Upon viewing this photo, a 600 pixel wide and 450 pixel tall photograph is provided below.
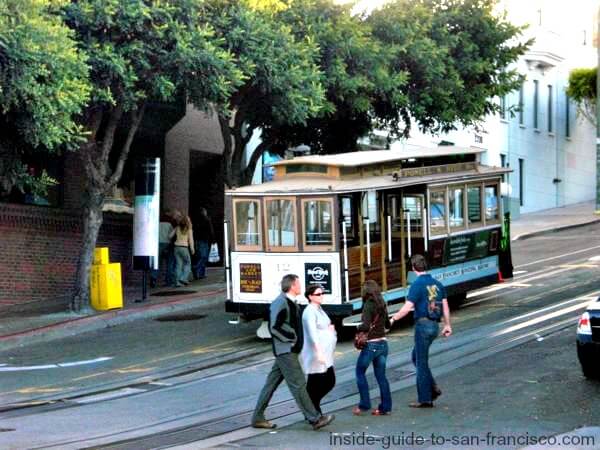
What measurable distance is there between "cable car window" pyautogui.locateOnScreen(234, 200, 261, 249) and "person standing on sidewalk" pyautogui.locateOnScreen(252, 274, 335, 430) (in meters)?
6.24

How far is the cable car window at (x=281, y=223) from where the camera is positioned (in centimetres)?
1695

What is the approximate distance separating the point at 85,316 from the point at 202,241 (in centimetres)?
643

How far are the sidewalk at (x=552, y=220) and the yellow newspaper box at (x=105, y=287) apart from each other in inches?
712

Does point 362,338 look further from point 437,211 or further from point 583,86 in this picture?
point 583,86

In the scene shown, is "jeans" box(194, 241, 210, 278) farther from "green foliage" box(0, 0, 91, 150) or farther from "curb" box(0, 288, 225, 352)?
"green foliage" box(0, 0, 91, 150)

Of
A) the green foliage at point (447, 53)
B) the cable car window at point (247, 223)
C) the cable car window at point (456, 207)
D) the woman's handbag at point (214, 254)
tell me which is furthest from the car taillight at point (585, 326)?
the woman's handbag at point (214, 254)

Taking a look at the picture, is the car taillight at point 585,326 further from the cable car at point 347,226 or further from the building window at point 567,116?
the building window at point 567,116

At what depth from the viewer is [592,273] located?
24.2 metres

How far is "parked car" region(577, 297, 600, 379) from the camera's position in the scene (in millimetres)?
12664

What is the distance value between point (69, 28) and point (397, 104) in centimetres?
913

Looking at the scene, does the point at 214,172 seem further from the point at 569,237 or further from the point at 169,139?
the point at 569,237

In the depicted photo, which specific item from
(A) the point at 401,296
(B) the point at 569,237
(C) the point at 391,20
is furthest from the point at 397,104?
(B) the point at 569,237

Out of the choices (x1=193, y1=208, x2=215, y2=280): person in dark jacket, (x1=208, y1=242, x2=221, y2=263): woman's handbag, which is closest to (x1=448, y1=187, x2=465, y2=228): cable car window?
(x1=193, y1=208, x2=215, y2=280): person in dark jacket

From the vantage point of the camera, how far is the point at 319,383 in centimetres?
1117
